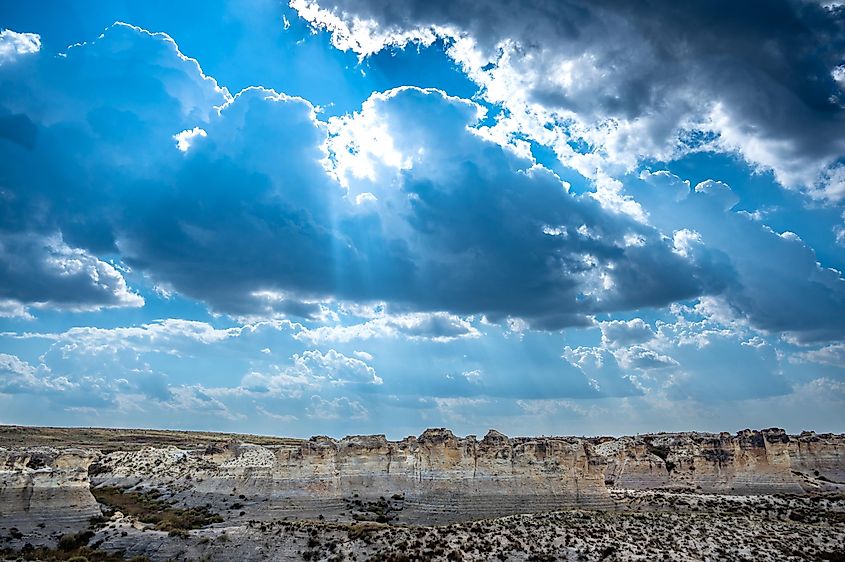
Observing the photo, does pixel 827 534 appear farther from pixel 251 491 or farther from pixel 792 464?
pixel 251 491

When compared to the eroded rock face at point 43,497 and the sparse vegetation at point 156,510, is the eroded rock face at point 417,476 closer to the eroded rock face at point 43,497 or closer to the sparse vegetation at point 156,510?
the eroded rock face at point 43,497

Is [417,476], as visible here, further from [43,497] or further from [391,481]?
[43,497]

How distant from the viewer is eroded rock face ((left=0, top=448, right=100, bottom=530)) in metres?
44.8

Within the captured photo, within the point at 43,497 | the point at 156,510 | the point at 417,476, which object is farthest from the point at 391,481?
the point at 43,497

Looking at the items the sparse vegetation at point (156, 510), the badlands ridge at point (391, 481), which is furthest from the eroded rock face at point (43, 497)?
the sparse vegetation at point (156, 510)

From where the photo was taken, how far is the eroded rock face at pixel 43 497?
147 feet

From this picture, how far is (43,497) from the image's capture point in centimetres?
4619

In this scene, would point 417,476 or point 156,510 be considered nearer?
point 156,510

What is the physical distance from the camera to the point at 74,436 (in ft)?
440

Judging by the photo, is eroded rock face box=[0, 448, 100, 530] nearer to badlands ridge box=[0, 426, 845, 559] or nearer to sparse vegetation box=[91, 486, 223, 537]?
badlands ridge box=[0, 426, 845, 559]

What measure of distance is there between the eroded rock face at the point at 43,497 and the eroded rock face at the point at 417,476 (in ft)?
0.26

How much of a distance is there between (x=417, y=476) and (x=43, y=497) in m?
32.1

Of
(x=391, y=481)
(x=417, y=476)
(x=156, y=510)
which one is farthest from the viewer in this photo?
(x=391, y=481)

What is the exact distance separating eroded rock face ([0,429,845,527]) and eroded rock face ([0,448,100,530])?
0.08 metres
